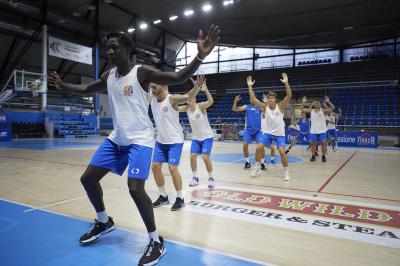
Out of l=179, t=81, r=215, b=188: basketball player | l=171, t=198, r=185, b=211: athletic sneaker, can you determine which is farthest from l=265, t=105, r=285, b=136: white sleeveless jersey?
l=171, t=198, r=185, b=211: athletic sneaker

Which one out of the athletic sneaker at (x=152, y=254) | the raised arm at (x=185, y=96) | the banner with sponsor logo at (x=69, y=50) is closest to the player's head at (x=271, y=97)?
the raised arm at (x=185, y=96)

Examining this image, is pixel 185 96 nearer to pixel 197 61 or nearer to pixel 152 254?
pixel 197 61

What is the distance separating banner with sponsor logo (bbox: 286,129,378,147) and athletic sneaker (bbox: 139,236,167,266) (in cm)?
1474

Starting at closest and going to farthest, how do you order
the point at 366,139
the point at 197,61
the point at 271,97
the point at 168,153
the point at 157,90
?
the point at 197,61 → the point at 157,90 → the point at 168,153 → the point at 271,97 → the point at 366,139

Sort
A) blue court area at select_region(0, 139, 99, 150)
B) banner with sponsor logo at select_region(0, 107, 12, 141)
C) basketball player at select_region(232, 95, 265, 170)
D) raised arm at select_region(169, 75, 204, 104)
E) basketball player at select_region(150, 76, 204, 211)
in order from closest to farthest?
raised arm at select_region(169, 75, 204, 104)
basketball player at select_region(150, 76, 204, 211)
basketball player at select_region(232, 95, 265, 170)
blue court area at select_region(0, 139, 99, 150)
banner with sponsor logo at select_region(0, 107, 12, 141)

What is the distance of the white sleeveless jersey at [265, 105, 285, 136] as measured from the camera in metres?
6.23

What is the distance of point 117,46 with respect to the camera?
2490 mm

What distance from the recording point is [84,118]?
2112 cm

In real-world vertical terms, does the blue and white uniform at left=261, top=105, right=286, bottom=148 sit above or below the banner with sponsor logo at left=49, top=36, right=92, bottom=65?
below

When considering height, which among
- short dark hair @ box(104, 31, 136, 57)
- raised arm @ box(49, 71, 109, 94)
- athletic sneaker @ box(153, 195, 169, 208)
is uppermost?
short dark hair @ box(104, 31, 136, 57)

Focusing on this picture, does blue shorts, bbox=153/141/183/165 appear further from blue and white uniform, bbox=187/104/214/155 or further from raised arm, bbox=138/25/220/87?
raised arm, bbox=138/25/220/87

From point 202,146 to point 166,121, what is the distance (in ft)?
4.35

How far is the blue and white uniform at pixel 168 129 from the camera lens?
4059 mm

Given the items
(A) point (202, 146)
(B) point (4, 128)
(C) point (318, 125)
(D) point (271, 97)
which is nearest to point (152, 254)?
(A) point (202, 146)
